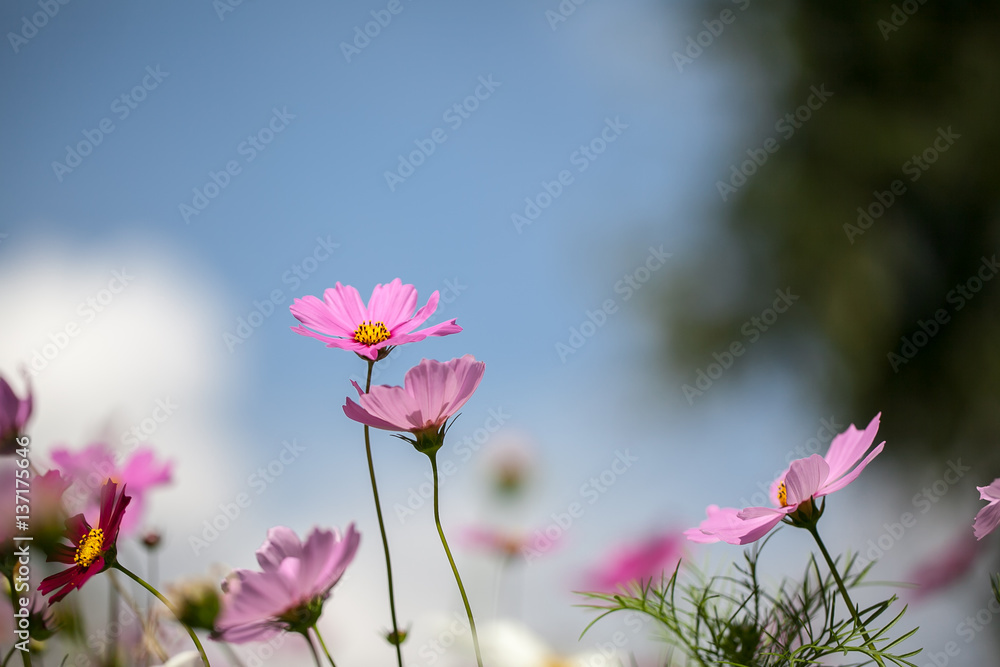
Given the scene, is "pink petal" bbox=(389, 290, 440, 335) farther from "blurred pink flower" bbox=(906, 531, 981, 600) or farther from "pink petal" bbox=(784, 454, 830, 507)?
"blurred pink flower" bbox=(906, 531, 981, 600)

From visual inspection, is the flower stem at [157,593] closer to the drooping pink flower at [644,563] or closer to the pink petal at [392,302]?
the pink petal at [392,302]

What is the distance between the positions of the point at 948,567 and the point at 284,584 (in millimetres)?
412

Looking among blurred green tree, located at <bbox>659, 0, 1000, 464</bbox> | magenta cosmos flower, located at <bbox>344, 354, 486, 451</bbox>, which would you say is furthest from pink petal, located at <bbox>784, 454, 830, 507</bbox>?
blurred green tree, located at <bbox>659, 0, 1000, 464</bbox>

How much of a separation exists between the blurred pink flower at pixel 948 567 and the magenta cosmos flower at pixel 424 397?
1.08 feet

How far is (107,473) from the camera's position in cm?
38

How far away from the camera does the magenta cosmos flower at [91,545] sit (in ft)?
0.83

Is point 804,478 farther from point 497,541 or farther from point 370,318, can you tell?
point 497,541

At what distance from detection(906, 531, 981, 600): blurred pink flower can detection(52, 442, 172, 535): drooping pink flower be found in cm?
47

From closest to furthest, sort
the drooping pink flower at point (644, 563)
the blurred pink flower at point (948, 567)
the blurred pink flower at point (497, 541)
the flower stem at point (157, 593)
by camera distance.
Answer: the flower stem at point (157, 593) → the blurred pink flower at point (948, 567) → the drooping pink flower at point (644, 563) → the blurred pink flower at point (497, 541)

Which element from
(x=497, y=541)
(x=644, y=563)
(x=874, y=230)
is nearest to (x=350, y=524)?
(x=644, y=563)

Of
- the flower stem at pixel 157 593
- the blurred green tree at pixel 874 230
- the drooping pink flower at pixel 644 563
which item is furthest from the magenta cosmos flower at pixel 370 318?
the blurred green tree at pixel 874 230

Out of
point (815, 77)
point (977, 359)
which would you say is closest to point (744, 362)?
point (977, 359)

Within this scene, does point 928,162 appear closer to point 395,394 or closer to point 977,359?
point 977,359

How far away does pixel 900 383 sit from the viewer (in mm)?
3252
